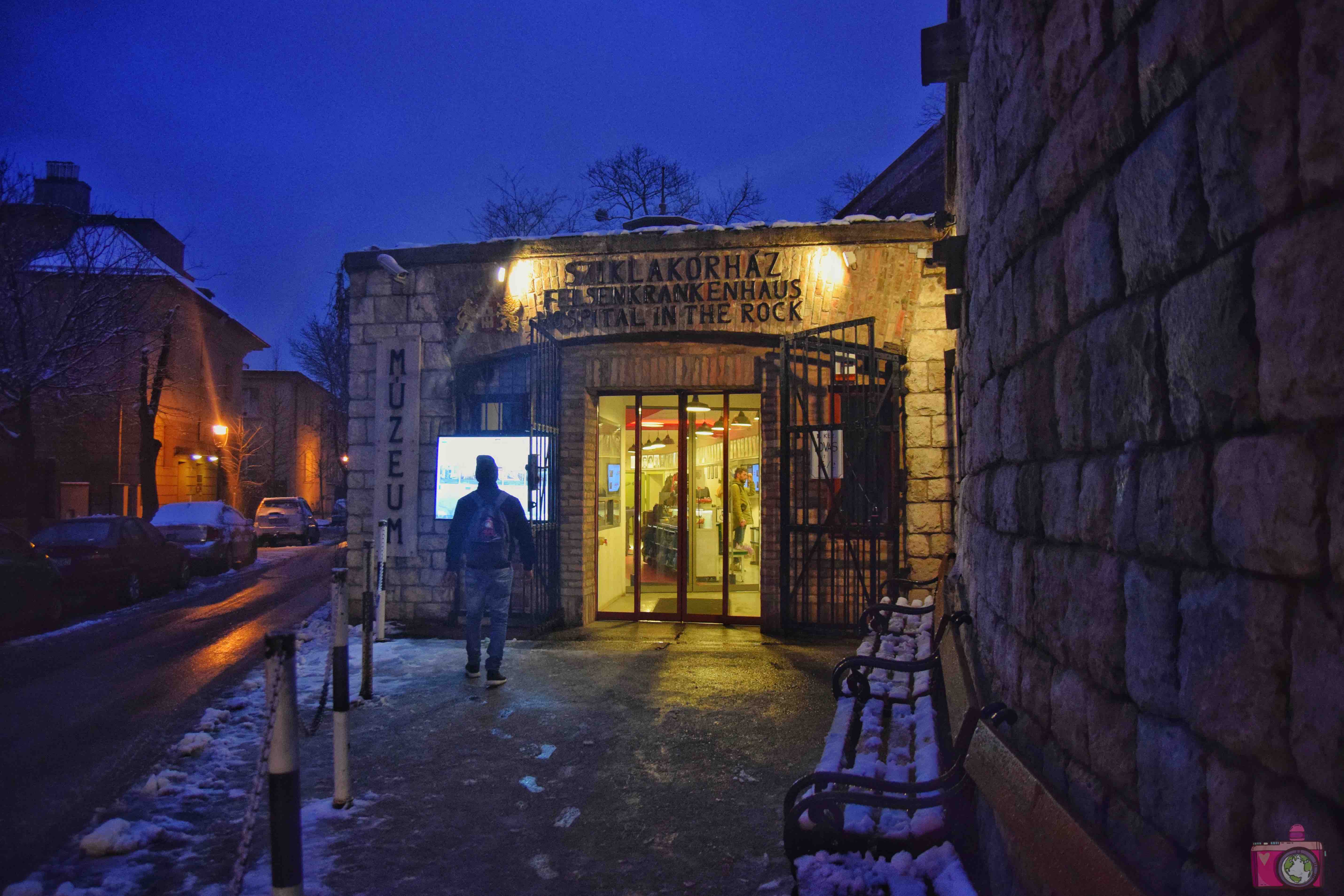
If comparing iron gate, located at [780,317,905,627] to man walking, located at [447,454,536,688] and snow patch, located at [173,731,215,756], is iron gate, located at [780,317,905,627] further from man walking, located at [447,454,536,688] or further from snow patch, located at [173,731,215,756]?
snow patch, located at [173,731,215,756]

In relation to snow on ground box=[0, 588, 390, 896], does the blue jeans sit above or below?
above

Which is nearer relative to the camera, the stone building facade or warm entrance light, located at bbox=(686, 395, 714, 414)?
the stone building facade

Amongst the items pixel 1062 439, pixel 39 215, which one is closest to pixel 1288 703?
pixel 1062 439

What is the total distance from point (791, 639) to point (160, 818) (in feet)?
20.2

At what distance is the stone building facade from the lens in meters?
8.91

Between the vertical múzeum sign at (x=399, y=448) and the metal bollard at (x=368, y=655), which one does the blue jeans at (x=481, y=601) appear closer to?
the metal bollard at (x=368, y=655)

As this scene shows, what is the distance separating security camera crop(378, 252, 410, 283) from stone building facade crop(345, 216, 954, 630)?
7 centimetres

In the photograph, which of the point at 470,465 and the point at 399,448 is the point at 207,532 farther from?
the point at 470,465

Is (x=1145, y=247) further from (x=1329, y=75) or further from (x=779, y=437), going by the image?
(x=779, y=437)

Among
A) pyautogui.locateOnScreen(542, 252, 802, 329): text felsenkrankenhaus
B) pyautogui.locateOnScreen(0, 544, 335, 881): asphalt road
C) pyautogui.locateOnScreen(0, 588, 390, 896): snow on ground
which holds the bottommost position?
pyautogui.locateOnScreen(0, 544, 335, 881): asphalt road

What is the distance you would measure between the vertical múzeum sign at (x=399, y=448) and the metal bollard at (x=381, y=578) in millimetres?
333

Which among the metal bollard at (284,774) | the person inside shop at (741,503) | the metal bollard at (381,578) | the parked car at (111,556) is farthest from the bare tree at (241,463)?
the metal bollard at (284,774)

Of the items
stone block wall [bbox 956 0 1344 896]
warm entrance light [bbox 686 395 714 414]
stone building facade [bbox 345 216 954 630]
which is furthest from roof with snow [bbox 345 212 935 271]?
stone block wall [bbox 956 0 1344 896]

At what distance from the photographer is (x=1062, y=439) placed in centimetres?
225
